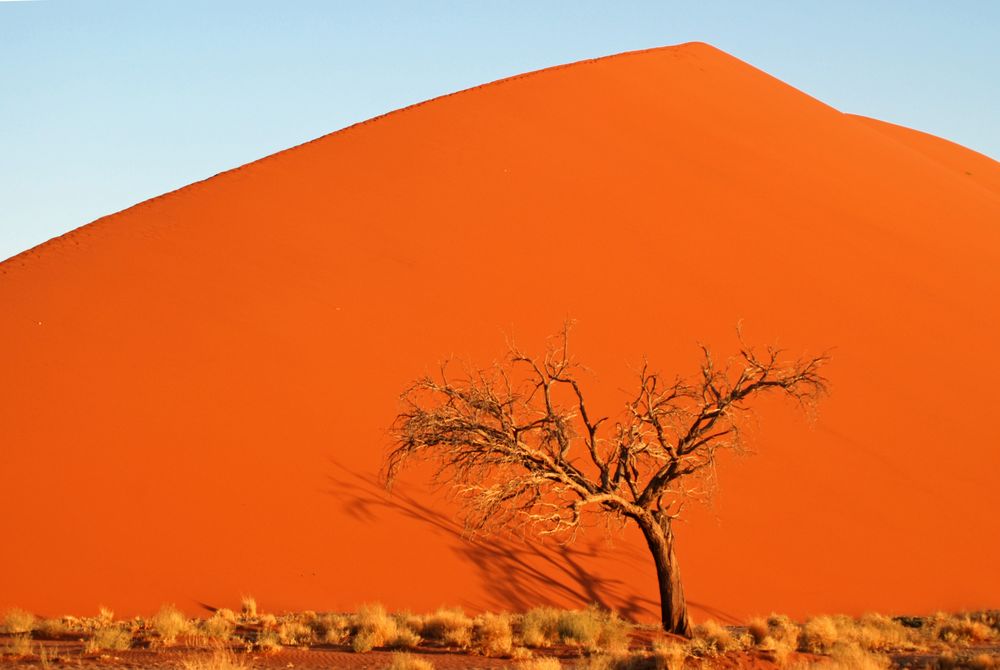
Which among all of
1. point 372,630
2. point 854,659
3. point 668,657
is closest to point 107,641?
point 372,630

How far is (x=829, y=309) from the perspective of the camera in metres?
21.6

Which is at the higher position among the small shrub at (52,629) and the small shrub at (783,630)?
the small shrub at (783,630)

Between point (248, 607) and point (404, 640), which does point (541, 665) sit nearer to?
point (404, 640)

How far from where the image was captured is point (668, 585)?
474 inches

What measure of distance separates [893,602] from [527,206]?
491 inches

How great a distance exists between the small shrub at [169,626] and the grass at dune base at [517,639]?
14 millimetres

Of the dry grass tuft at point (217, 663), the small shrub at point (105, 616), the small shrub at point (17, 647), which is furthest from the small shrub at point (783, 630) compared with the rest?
the small shrub at point (105, 616)

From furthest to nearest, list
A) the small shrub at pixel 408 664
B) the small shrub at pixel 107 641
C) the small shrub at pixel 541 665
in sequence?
the small shrub at pixel 107 641 < the small shrub at pixel 541 665 < the small shrub at pixel 408 664

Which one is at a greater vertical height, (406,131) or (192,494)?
(406,131)

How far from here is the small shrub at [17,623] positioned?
11741 millimetres

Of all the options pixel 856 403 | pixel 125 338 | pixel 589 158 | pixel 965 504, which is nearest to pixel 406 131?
pixel 589 158

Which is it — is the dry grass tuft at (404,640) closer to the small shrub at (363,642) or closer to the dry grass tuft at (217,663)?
the small shrub at (363,642)

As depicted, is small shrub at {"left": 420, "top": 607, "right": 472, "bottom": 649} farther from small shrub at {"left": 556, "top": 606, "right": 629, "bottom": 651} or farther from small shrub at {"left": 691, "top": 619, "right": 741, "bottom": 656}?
small shrub at {"left": 691, "top": 619, "right": 741, "bottom": 656}

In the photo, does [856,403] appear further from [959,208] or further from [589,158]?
[959,208]
